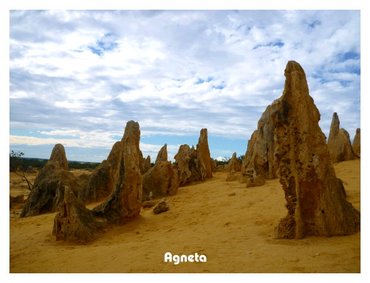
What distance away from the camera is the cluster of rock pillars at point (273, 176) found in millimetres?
5898

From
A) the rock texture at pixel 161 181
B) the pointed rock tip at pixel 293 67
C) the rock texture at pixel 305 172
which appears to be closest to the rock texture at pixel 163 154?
the rock texture at pixel 161 181

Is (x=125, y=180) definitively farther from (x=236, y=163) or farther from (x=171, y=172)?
(x=236, y=163)

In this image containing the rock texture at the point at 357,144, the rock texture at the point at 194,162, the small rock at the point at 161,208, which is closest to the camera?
the small rock at the point at 161,208

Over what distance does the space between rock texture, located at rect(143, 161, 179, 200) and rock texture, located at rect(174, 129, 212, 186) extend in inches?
142

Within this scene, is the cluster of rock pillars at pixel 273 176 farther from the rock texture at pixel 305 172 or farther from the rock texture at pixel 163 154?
the rock texture at pixel 163 154

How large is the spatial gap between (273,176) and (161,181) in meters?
4.40

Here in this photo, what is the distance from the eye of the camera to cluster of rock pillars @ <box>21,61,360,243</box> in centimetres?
590

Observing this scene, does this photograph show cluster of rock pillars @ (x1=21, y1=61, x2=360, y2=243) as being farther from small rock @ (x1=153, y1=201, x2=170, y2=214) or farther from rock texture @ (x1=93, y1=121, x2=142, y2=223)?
small rock @ (x1=153, y1=201, x2=170, y2=214)

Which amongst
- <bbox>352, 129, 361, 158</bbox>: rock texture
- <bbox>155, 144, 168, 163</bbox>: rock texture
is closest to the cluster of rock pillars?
<bbox>352, 129, 361, 158</bbox>: rock texture

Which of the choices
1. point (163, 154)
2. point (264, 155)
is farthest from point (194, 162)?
point (264, 155)

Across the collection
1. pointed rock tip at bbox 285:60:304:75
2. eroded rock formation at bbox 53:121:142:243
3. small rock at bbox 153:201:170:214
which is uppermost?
pointed rock tip at bbox 285:60:304:75

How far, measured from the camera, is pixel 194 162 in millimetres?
18859

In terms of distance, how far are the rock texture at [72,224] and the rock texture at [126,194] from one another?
2.81 ft
